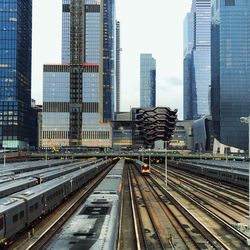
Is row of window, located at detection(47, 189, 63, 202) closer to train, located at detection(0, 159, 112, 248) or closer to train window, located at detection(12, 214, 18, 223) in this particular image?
train, located at detection(0, 159, 112, 248)

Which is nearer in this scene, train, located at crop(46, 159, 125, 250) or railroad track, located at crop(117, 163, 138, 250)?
train, located at crop(46, 159, 125, 250)

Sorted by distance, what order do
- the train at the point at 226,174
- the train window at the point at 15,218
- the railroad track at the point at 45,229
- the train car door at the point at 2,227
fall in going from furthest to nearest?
1. the train at the point at 226,174
2. the railroad track at the point at 45,229
3. the train window at the point at 15,218
4. the train car door at the point at 2,227

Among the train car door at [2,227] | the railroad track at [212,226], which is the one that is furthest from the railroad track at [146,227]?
the train car door at [2,227]

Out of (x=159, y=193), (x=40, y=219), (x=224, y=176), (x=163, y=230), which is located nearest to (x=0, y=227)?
(x=40, y=219)

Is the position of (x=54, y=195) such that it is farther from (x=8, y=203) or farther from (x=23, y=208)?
(x=8, y=203)

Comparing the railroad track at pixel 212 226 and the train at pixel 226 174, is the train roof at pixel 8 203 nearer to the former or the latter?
the railroad track at pixel 212 226

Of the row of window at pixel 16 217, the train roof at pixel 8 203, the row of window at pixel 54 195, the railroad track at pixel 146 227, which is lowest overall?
Result: the railroad track at pixel 146 227

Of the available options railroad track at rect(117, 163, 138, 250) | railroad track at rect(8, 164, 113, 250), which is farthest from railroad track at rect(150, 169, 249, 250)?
railroad track at rect(8, 164, 113, 250)

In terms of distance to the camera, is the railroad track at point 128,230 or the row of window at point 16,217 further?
the railroad track at point 128,230

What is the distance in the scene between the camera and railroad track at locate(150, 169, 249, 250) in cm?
2980

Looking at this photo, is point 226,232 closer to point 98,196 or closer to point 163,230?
point 163,230

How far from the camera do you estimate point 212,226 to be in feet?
119

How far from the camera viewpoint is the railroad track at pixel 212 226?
1173 inches

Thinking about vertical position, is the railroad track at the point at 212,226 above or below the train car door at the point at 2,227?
below
